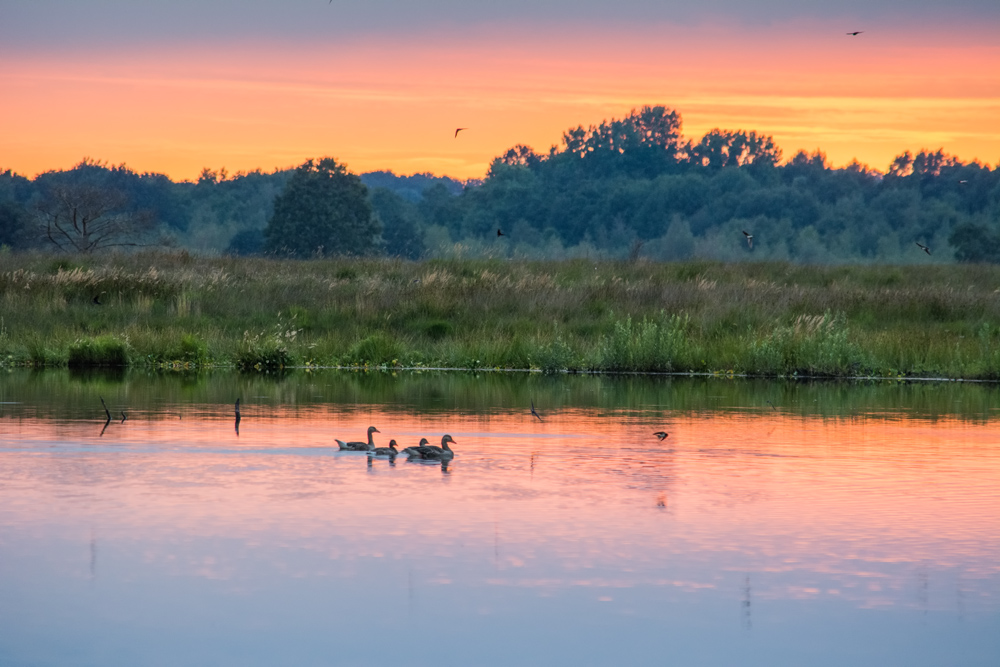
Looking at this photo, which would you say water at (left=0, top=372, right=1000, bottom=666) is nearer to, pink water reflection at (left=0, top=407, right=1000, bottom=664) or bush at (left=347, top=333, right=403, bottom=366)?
pink water reflection at (left=0, top=407, right=1000, bottom=664)

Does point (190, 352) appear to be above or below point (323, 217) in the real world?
below

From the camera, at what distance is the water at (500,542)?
7.05 meters

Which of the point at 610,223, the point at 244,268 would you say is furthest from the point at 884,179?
the point at 244,268

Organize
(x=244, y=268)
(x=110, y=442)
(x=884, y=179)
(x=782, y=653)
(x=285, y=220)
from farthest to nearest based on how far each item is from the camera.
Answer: (x=884, y=179)
(x=285, y=220)
(x=244, y=268)
(x=110, y=442)
(x=782, y=653)

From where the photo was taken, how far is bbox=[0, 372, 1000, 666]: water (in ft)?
23.1

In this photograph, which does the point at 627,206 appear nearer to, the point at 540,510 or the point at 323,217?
the point at 323,217

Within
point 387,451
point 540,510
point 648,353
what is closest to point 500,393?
point 648,353

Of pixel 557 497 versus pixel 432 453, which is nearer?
pixel 557 497

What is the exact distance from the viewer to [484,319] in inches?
1194

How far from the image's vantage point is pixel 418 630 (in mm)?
7188

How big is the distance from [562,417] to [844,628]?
10.0m

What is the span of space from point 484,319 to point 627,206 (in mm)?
84193

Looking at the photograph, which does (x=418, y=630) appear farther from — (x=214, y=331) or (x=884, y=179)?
(x=884, y=179)

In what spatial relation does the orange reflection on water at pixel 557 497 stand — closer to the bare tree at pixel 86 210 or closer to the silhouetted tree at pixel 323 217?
the bare tree at pixel 86 210
